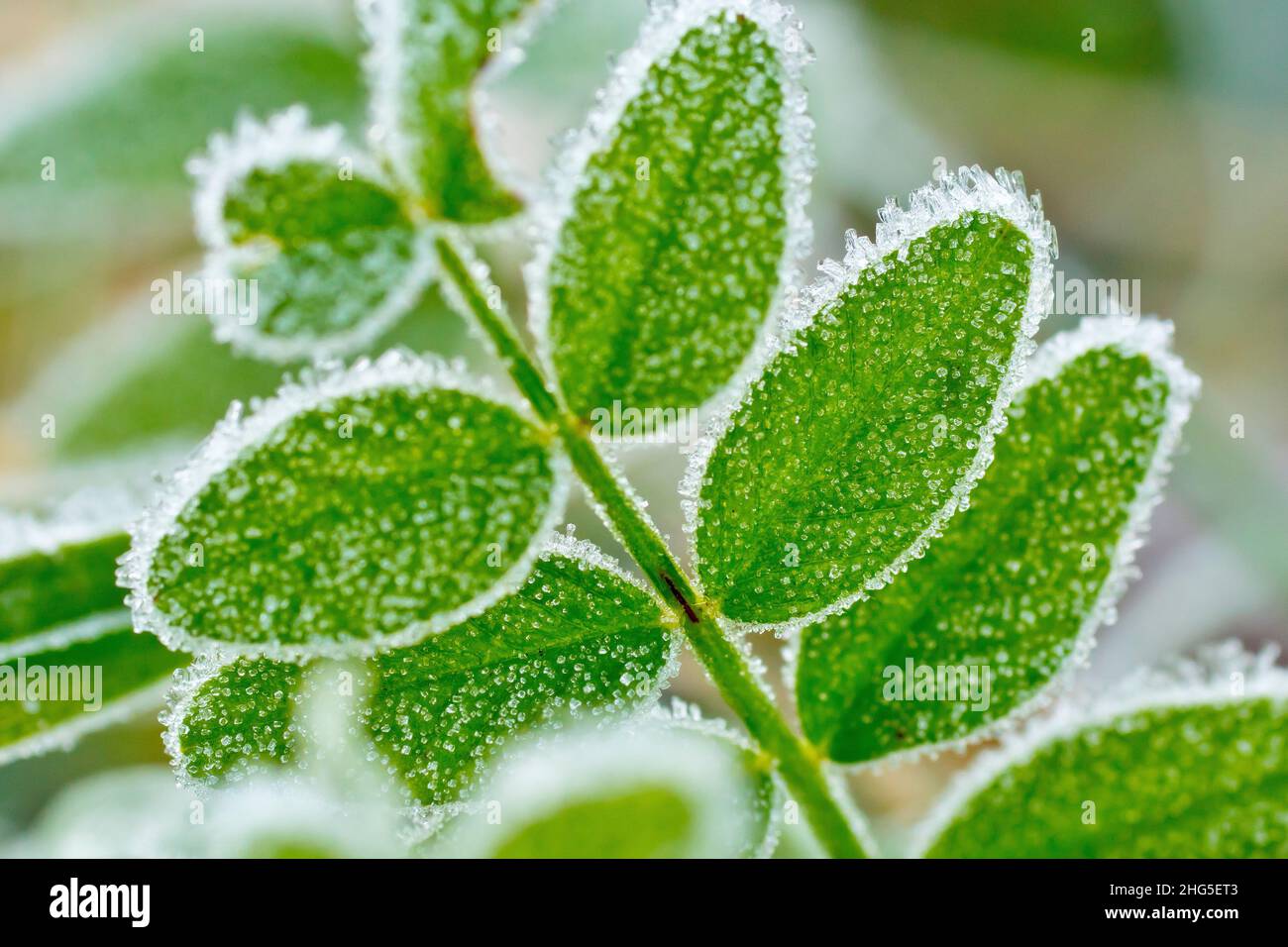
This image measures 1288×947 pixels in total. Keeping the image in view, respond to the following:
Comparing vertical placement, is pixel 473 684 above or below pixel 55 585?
below

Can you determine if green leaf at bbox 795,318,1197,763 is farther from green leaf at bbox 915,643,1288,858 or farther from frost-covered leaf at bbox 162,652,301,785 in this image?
frost-covered leaf at bbox 162,652,301,785

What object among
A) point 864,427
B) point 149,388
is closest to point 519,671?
point 864,427

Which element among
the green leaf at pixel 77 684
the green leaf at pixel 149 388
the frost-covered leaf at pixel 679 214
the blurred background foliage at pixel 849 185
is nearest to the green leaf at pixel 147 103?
the blurred background foliage at pixel 849 185

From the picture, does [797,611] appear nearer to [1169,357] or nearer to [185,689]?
[1169,357]

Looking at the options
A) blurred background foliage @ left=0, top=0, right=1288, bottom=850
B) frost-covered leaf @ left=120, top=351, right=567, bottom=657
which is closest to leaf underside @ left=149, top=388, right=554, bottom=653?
frost-covered leaf @ left=120, top=351, right=567, bottom=657

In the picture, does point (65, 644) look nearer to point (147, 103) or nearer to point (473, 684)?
point (473, 684)
